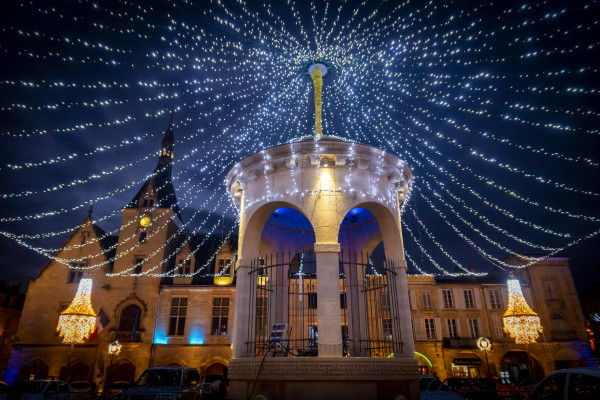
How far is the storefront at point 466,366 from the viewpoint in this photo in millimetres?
30469

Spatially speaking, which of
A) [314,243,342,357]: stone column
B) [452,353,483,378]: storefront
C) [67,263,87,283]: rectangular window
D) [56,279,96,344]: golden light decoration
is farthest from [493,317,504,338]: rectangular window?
[67,263,87,283]: rectangular window

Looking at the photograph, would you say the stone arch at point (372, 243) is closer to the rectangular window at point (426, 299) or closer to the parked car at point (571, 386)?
the parked car at point (571, 386)

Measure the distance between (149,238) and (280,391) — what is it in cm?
2568

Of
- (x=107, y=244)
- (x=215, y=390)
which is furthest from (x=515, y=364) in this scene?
(x=107, y=244)

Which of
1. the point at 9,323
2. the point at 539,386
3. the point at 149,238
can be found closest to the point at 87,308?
the point at 149,238

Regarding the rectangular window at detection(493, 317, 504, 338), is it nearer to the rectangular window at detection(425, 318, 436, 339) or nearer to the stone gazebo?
the rectangular window at detection(425, 318, 436, 339)

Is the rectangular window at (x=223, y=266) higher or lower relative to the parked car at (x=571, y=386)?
higher

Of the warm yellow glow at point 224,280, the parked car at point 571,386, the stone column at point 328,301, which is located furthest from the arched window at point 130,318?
the parked car at point 571,386

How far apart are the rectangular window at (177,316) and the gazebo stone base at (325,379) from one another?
2127 centimetres

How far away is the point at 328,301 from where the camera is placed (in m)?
8.66

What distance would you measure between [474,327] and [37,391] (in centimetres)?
3220

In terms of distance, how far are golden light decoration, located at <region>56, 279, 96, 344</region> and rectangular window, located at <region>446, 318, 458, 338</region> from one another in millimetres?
28227

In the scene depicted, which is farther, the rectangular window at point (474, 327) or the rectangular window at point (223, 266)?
the rectangular window at point (474, 327)

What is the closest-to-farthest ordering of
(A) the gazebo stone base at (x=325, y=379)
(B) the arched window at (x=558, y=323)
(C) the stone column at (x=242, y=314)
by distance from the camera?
(A) the gazebo stone base at (x=325, y=379) → (C) the stone column at (x=242, y=314) → (B) the arched window at (x=558, y=323)
